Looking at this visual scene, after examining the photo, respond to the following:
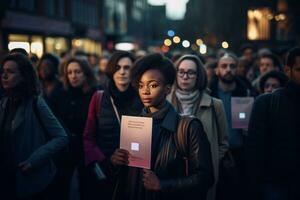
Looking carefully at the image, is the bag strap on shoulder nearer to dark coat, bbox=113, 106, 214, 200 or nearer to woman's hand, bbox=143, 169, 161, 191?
dark coat, bbox=113, 106, 214, 200

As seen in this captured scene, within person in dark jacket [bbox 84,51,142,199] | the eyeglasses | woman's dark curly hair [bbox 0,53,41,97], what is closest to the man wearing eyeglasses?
the eyeglasses

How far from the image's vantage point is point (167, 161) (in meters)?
3.36

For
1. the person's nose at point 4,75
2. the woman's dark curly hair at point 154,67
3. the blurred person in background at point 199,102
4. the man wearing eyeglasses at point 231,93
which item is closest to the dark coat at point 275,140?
the woman's dark curly hair at point 154,67

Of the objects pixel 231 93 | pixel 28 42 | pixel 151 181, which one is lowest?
pixel 151 181

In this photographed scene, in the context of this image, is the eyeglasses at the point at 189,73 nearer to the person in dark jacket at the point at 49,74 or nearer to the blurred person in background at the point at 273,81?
the blurred person in background at the point at 273,81

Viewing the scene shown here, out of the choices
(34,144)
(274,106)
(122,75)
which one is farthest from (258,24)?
(34,144)

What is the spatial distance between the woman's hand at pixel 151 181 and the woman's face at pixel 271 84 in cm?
389

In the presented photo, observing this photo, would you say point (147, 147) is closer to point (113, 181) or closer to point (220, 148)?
point (113, 181)

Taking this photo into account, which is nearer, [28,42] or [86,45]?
[28,42]

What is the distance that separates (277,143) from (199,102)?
1.49 metres

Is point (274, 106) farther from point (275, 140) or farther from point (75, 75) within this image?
point (75, 75)

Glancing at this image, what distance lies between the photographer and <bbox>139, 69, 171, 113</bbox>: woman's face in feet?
11.7

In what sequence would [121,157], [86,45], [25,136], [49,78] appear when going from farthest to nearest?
[86,45], [49,78], [25,136], [121,157]

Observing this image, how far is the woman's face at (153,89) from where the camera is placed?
356cm
